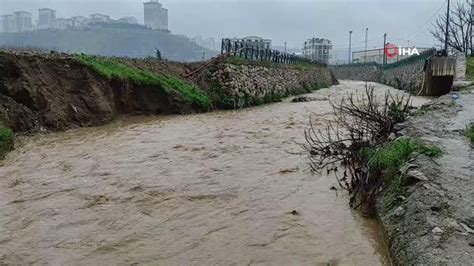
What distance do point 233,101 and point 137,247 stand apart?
1609cm

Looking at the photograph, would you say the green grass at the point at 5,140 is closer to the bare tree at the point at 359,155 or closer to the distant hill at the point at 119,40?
the bare tree at the point at 359,155

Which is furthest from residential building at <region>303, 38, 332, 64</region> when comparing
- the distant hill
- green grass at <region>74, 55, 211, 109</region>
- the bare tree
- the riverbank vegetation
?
the riverbank vegetation

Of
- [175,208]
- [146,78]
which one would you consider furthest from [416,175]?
[146,78]

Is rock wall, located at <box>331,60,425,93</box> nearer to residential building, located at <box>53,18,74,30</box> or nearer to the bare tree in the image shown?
the bare tree

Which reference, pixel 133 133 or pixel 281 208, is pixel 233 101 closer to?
pixel 133 133

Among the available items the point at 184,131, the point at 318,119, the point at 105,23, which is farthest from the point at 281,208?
the point at 105,23

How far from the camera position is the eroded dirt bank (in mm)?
4191

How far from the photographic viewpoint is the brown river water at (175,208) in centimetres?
498

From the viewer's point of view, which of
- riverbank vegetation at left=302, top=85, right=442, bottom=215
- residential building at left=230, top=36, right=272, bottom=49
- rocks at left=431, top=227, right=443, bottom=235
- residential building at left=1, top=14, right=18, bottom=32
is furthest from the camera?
residential building at left=1, top=14, right=18, bottom=32

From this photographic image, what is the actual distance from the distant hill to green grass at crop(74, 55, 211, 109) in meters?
47.4

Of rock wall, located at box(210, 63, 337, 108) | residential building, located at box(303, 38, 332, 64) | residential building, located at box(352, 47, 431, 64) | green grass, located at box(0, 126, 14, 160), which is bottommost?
green grass, located at box(0, 126, 14, 160)

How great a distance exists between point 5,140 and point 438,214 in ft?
30.6

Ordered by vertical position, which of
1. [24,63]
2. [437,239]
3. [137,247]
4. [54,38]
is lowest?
[137,247]

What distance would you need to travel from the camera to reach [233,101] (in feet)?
68.7
